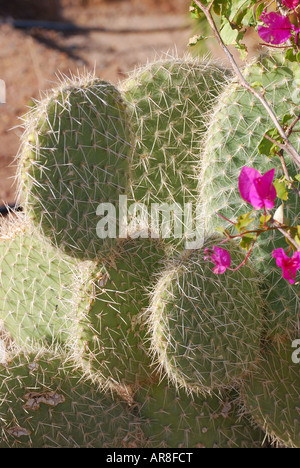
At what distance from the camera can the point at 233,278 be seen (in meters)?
1.12

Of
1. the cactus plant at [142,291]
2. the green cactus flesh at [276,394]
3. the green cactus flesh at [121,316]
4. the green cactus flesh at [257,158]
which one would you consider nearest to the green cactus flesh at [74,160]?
the cactus plant at [142,291]

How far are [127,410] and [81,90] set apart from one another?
693 mm

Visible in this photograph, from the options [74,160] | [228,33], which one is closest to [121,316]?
[74,160]

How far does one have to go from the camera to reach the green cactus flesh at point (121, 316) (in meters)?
1.17

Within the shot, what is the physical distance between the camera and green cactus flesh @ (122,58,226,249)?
136cm

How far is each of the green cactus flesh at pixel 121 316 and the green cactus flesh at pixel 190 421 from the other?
0.07 meters

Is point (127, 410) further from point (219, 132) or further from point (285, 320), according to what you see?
point (219, 132)

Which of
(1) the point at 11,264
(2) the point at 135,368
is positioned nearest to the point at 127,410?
(2) the point at 135,368

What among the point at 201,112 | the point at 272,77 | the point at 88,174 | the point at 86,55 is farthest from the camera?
Answer: the point at 86,55

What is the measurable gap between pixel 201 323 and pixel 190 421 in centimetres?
30

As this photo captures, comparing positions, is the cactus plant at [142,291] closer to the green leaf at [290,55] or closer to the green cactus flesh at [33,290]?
the green cactus flesh at [33,290]

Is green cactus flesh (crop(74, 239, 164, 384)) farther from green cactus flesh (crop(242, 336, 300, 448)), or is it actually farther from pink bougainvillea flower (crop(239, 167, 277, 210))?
pink bougainvillea flower (crop(239, 167, 277, 210))

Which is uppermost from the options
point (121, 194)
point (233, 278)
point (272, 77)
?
point (272, 77)

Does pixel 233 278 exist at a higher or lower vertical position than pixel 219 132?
lower
